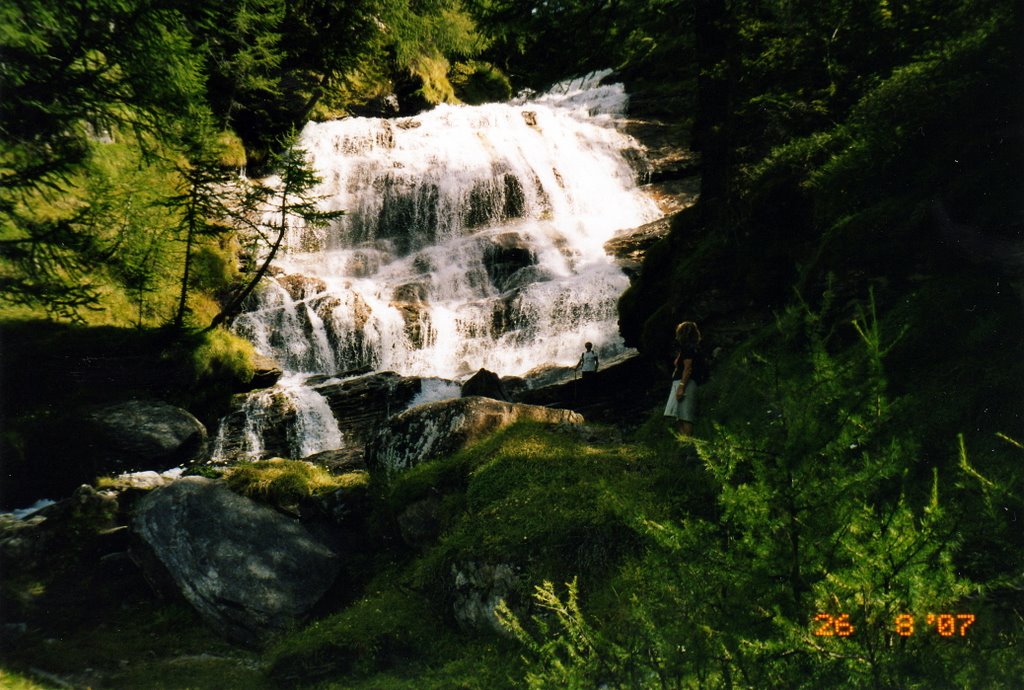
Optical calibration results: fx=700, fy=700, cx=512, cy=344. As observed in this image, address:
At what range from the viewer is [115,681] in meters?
6.80

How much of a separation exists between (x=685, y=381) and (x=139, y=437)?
11.2 meters

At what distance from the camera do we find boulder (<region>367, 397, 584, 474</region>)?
9.32 meters

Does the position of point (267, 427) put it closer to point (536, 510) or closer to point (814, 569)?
point (536, 510)

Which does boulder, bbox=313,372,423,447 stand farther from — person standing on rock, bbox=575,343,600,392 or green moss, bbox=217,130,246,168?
green moss, bbox=217,130,246,168

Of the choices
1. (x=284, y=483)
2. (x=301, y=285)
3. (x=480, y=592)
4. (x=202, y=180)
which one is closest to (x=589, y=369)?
(x=284, y=483)

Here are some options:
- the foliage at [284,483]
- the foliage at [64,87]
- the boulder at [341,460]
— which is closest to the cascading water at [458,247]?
the boulder at [341,460]

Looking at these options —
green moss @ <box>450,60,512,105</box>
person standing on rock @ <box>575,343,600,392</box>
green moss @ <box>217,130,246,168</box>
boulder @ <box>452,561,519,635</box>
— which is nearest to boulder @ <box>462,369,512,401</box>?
person standing on rock @ <box>575,343,600,392</box>

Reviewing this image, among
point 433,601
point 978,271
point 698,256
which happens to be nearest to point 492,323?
point 698,256

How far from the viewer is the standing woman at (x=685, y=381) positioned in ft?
26.8

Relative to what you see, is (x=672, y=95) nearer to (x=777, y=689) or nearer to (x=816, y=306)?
(x=816, y=306)

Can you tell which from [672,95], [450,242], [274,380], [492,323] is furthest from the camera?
[672,95]

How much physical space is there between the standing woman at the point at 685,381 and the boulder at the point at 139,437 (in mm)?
10596

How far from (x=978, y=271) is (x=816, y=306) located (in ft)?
7.77
